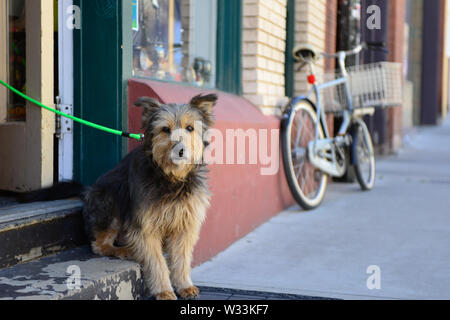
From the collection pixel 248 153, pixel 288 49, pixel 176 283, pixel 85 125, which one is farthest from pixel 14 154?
pixel 288 49

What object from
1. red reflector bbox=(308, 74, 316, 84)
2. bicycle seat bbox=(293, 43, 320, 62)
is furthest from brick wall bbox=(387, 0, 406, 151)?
red reflector bbox=(308, 74, 316, 84)

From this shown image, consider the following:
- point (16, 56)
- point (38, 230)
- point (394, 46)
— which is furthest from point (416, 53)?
point (38, 230)

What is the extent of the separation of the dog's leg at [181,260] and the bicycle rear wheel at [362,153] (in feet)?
12.7

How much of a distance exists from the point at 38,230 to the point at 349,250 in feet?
7.68

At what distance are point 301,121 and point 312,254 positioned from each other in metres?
2.04

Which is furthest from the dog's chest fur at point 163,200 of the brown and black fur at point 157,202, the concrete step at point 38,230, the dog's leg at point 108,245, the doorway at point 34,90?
the doorway at point 34,90

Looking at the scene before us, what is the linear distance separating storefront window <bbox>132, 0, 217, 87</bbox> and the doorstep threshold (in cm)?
113

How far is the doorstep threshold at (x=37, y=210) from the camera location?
3012 mm

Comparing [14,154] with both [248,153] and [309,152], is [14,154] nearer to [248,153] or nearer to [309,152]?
[248,153]

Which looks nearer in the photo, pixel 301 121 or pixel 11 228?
pixel 11 228

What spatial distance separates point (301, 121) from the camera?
5980mm

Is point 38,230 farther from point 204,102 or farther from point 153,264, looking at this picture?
point 204,102

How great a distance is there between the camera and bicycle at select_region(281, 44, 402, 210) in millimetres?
5809

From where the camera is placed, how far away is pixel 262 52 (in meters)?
5.55
